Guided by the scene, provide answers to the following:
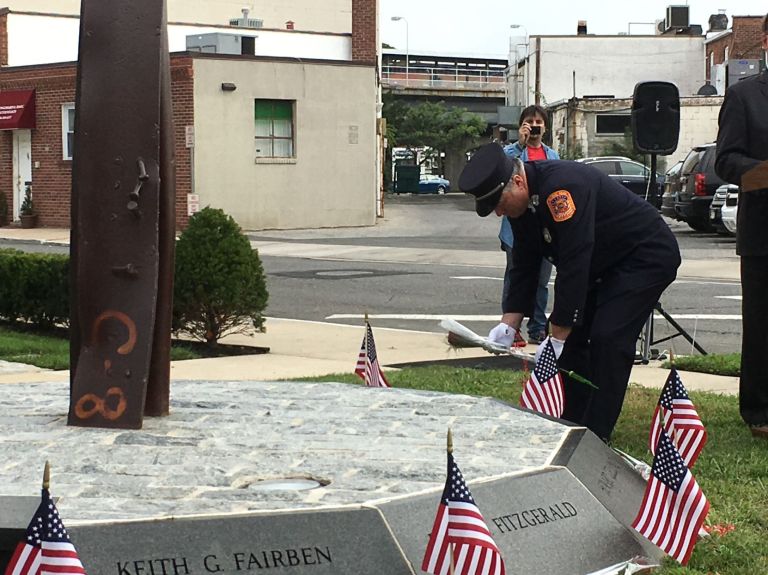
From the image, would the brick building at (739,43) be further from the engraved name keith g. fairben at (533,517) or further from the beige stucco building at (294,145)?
the engraved name keith g. fairben at (533,517)

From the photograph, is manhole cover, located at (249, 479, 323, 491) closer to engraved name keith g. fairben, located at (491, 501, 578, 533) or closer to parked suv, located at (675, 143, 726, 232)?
engraved name keith g. fairben, located at (491, 501, 578, 533)

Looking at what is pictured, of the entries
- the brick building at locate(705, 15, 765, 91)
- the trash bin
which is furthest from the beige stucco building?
the trash bin

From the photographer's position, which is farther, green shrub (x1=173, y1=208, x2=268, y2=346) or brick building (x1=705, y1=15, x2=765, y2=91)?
brick building (x1=705, y1=15, x2=765, y2=91)

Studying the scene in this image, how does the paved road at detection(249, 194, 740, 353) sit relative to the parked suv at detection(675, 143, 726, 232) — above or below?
below

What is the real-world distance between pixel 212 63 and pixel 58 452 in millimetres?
27240

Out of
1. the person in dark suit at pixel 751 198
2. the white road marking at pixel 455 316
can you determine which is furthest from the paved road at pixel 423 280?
the person in dark suit at pixel 751 198

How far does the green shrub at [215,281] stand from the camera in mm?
11391

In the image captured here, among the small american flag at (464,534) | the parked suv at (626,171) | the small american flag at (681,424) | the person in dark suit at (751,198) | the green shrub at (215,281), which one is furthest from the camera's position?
the parked suv at (626,171)

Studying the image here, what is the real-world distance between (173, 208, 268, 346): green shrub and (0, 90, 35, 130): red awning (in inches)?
934

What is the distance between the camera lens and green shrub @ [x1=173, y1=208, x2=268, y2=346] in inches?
448

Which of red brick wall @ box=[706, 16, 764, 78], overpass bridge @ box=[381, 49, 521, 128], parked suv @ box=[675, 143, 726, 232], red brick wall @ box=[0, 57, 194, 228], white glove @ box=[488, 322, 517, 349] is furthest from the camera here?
overpass bridge @ box=[381, 49, 521, 128]

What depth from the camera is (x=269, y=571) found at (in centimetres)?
430

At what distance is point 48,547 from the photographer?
362cm

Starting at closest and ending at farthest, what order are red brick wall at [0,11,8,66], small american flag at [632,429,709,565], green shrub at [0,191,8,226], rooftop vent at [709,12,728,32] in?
small american flag at [632,429,709,565], green shrub at [0,191,8,226], red brick wall at [0,11,8,66], rooftop vent at [709,12,728,32]
